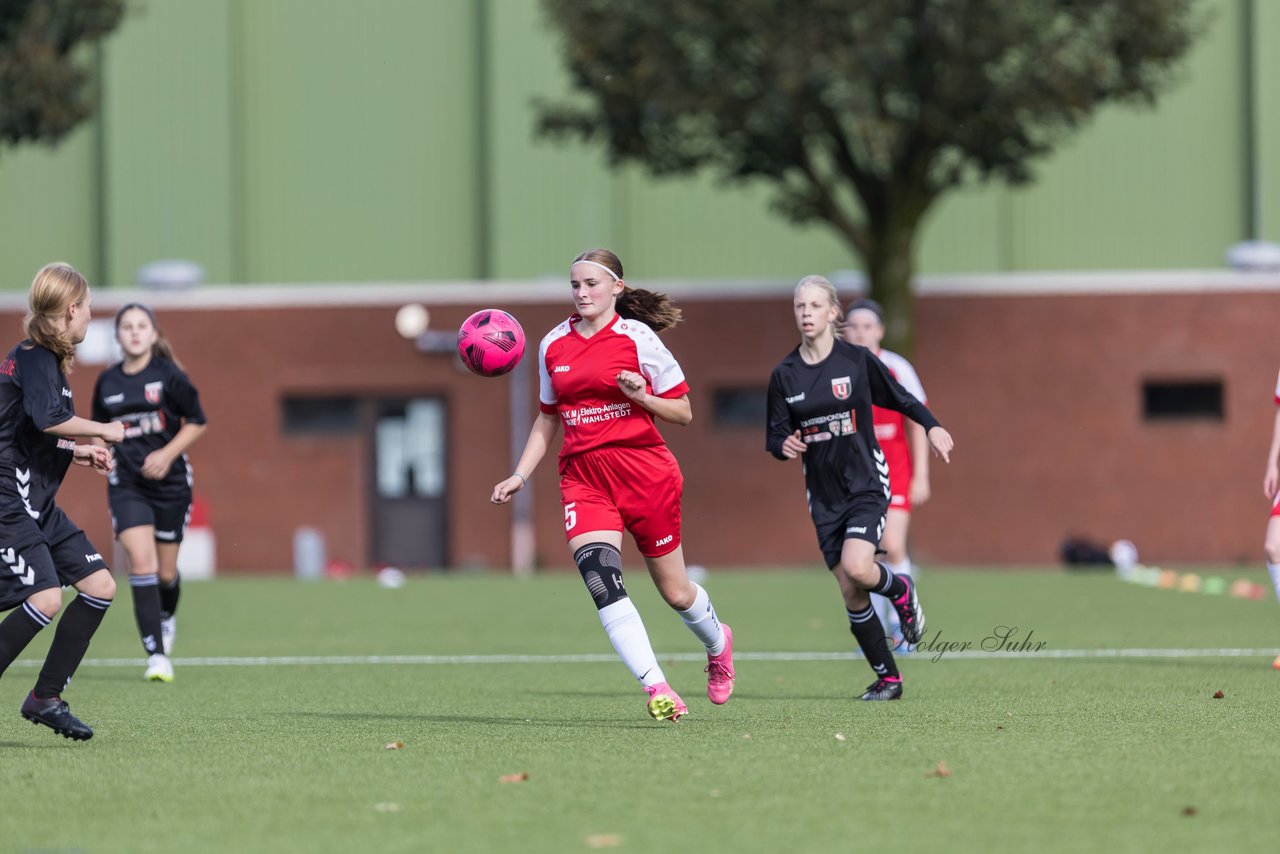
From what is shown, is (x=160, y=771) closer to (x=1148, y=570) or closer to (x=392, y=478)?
→ (x=1148, y=570)

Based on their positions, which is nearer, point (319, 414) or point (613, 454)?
point (613, 454)

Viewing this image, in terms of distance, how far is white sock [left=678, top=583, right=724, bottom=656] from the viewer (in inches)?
331

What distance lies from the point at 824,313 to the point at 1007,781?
320cm

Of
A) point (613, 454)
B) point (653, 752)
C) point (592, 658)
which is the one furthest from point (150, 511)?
point (653, 752)

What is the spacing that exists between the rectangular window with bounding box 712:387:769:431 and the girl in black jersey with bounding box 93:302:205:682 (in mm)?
16982

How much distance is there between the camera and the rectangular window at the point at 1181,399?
2727 centimetres

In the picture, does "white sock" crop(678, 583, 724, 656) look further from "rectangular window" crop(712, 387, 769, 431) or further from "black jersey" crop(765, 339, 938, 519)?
"rectangular window" crop(712, 387, 769, 431)

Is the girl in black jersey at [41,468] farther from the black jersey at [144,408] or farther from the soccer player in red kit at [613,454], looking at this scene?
the black jersey at [144,408]

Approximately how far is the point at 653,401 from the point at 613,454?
0.34 m

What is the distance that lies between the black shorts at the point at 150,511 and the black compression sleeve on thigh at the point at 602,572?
12.7ft

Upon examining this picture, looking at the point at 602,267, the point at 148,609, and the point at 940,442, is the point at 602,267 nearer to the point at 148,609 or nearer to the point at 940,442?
the point at 940,442

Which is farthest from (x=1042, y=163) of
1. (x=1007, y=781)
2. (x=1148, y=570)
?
(x=1007, y=781)

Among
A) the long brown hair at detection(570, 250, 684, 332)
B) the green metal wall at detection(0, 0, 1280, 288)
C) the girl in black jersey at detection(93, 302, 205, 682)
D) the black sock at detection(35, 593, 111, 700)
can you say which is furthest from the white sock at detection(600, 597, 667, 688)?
the green metal wall at detection(0, 0, 1280, 288)

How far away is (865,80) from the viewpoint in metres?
22.9
